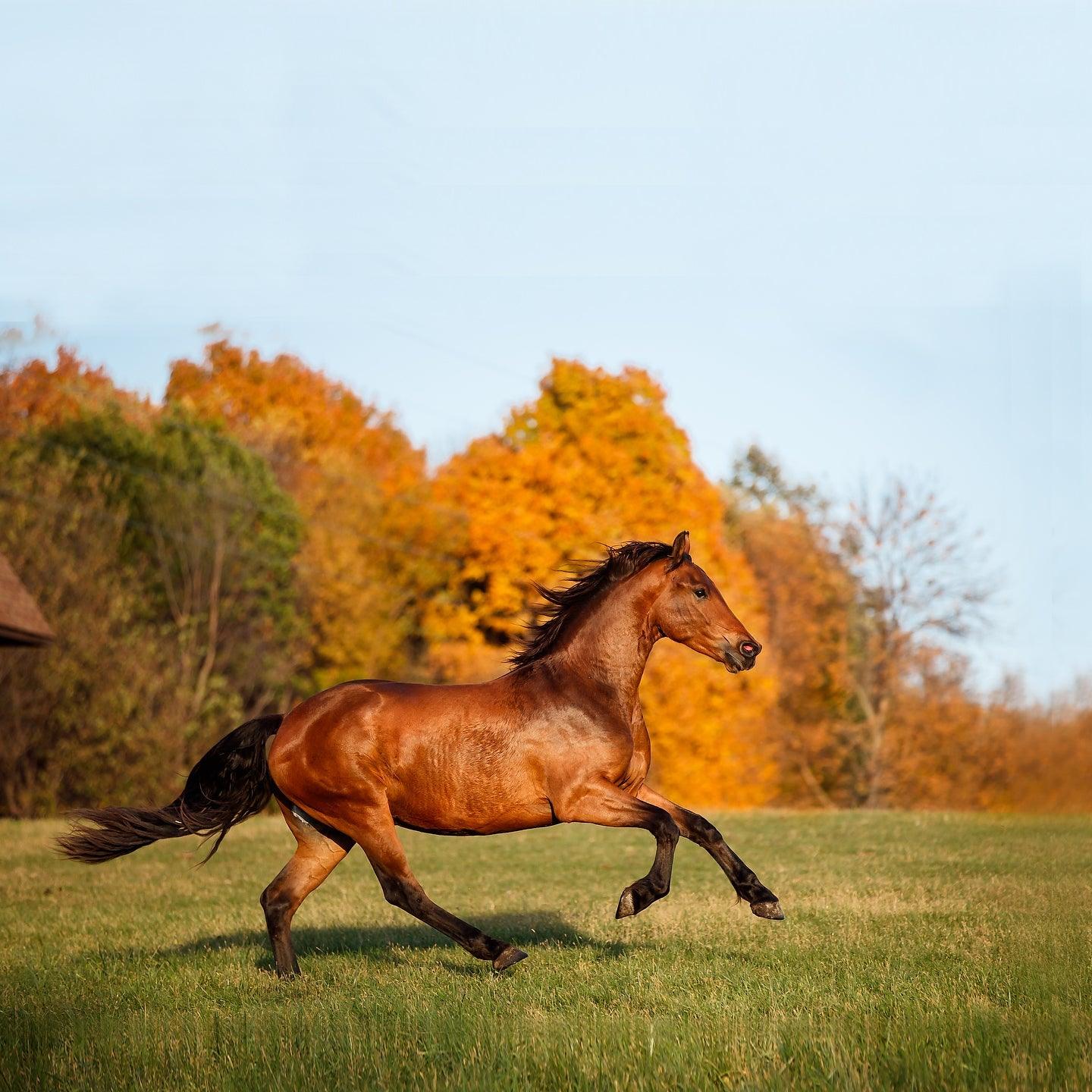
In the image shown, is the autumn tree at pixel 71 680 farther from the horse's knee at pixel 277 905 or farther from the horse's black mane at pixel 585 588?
the horse's black mane at pixel 585 588

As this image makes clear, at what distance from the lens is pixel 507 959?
7.55 metres

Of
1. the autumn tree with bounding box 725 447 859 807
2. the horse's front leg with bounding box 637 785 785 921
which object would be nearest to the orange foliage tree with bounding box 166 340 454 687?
the autumn tree with bounding box 725 447 859 807

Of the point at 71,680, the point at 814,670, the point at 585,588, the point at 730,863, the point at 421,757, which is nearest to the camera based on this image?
the point at 730,863

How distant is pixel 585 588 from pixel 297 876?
2.62 m

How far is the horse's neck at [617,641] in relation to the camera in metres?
8.19

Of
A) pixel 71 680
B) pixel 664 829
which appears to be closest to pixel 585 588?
pixel 664 829

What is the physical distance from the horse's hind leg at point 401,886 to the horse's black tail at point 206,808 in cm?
94

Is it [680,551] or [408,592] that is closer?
[680,551]

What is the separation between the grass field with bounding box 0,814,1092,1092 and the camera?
18.3 ft

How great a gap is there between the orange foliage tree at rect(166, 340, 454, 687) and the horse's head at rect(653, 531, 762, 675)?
35.4m

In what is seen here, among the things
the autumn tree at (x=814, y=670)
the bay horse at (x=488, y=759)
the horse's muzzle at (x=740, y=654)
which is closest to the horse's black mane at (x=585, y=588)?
the bay horse at (x=488, y=759)

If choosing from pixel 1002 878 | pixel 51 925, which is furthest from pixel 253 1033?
pixel 1002 878

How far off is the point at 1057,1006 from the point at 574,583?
3.98 m

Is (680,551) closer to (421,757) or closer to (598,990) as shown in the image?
(421,757)
